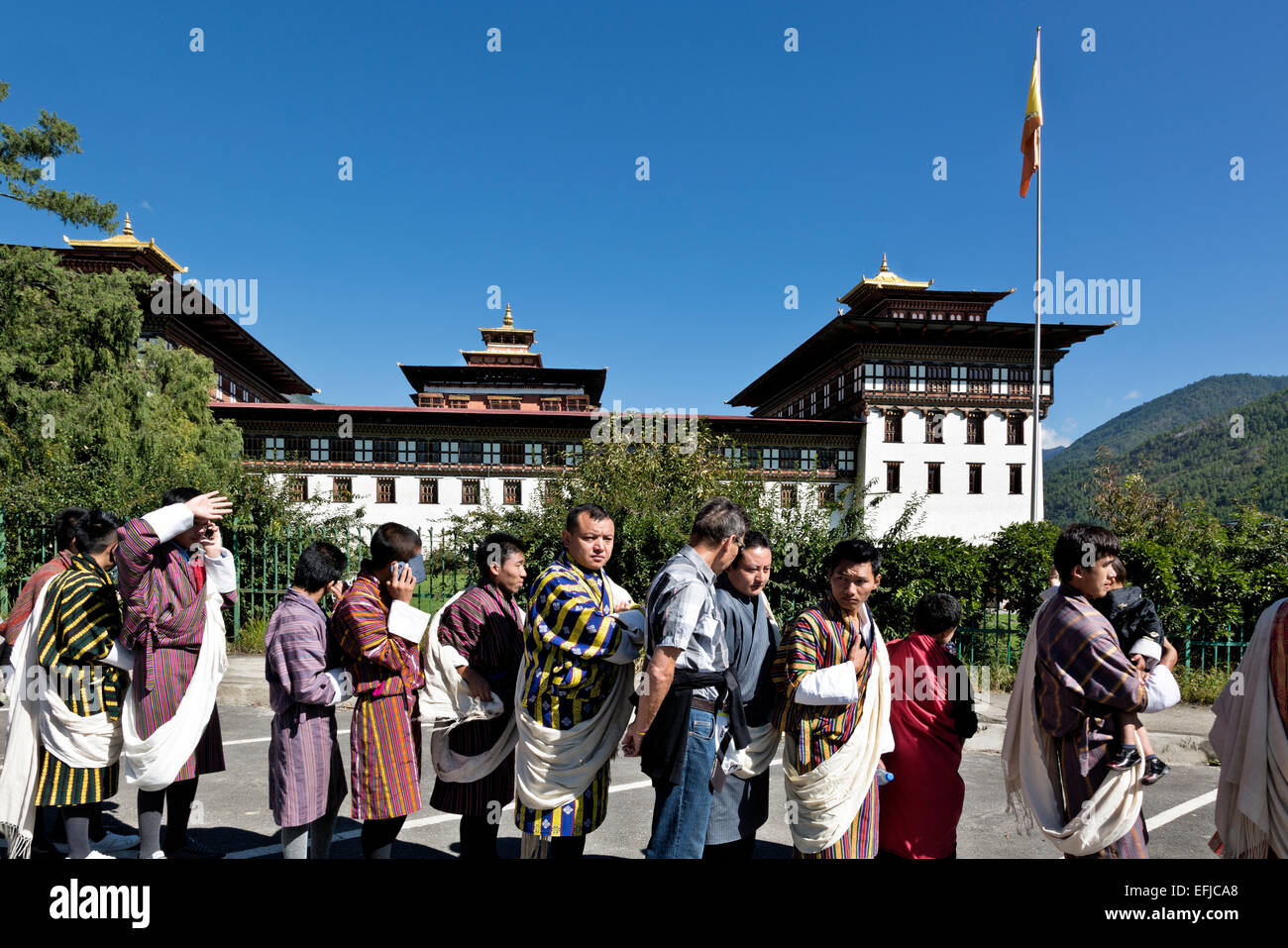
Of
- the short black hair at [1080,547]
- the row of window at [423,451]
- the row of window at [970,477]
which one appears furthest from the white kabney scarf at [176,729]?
the row of window at [970,477]

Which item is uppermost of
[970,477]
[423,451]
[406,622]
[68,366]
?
[68,366]

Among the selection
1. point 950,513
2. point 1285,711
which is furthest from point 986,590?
point 950,513

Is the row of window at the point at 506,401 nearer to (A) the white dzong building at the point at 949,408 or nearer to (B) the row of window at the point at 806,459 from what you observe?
(B) the row of window at the point at 806,459

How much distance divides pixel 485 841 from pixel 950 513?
144 feet

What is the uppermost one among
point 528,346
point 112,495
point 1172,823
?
point 528,346

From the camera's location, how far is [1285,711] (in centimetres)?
301

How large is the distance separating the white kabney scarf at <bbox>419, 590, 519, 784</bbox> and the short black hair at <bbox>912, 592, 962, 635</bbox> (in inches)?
85.3

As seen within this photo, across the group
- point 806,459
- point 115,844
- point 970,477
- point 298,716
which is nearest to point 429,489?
point 806,459

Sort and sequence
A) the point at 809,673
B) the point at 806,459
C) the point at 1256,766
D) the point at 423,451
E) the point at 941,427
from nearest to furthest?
the point at 1256,766, the point at 809,673, the point at 423,451, the point at 806,459, the point at 941,427

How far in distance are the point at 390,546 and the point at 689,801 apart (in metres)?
1.93

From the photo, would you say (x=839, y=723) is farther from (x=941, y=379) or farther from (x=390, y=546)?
(x=941, y=379)

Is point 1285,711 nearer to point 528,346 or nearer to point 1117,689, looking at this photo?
point 1117,689

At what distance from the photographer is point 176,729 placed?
4.08 meters

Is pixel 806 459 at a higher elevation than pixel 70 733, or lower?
higher
